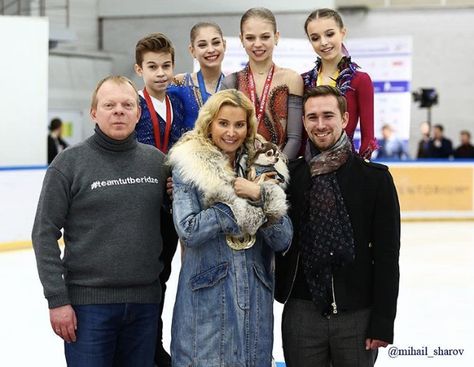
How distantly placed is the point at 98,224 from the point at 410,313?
4599 mm

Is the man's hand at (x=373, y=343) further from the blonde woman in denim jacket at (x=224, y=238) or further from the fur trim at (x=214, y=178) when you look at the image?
the fur trim at (x=214, y=178)

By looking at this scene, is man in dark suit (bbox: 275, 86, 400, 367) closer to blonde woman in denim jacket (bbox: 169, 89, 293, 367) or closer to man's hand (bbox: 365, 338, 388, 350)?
man's hand (bbox: 365, 338, 388, 350)

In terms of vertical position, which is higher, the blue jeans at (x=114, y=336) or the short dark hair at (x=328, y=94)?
the short dark hair at (x=328, y=94)

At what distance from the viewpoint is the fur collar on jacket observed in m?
3.33

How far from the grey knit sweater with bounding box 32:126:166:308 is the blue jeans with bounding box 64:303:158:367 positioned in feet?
0.13

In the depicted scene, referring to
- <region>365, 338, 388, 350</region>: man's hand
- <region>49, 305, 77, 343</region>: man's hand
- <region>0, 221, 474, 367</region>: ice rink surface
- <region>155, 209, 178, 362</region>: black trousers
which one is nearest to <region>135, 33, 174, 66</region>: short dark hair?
<region>155, 209, 178, 362</region>: black trousers

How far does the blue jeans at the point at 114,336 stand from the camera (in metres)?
3.45

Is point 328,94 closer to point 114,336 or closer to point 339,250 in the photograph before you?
point 339,250

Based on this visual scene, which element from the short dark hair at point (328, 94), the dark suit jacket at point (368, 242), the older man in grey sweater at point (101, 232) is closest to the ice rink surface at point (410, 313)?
the dark suit jacket at point (368, 242)

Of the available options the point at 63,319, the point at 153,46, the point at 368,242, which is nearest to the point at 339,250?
the point at 368,242

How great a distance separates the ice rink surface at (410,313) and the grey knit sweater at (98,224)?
98.4 inches

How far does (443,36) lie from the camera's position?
2027 centimetres

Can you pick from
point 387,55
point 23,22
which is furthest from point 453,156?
point 23,22

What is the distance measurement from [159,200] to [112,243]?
24cm
